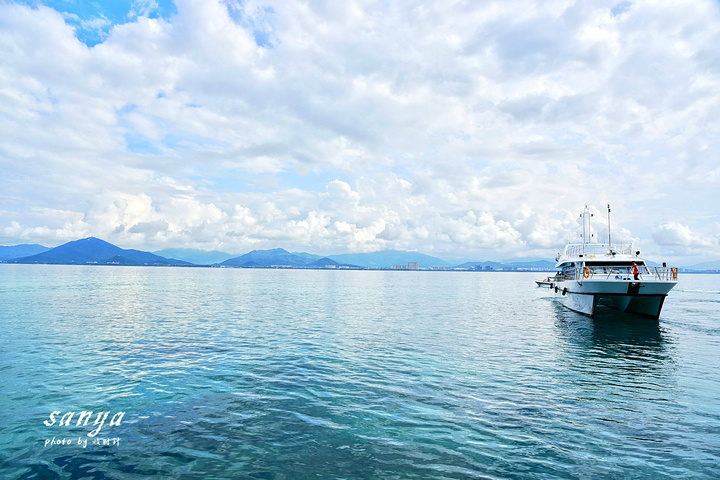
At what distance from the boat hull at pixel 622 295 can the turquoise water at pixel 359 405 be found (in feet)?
23.9

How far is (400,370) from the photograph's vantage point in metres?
20.0

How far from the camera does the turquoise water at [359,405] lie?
10.2m

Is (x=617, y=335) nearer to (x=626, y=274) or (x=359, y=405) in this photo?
(x=626, y=274)

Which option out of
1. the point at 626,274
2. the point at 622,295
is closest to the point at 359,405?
the point at 622,295

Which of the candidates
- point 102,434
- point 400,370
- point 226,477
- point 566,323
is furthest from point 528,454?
point 566,323

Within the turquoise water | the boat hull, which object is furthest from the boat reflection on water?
the boat hull

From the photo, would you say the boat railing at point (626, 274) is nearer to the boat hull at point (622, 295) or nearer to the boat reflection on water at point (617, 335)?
the boat hull at point (622, 295)

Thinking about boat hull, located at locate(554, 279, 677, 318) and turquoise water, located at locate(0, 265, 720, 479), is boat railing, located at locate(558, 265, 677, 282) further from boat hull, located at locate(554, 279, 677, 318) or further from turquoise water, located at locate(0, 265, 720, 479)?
turquoise water, located at locate(0, 265, 720, 479)

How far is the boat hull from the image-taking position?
123ft

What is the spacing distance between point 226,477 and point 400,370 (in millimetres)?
11884

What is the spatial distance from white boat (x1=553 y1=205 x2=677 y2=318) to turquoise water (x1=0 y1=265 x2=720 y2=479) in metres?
7.62

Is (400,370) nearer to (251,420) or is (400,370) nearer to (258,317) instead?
(251,420)

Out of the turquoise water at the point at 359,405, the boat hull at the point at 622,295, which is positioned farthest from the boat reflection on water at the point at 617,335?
the boat hull at the point at 622,295

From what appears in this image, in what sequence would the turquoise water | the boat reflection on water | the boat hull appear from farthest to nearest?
the boat hull
the boat reflection on water
the turquoise water
